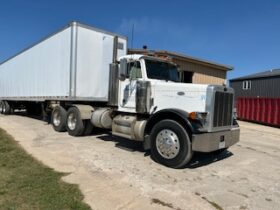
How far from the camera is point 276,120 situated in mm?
19625

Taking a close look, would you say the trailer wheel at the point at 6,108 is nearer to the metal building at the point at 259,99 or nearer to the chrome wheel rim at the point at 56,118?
the chrome wheel rim at the point at 56,118

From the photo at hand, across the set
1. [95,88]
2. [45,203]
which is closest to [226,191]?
[45,203]

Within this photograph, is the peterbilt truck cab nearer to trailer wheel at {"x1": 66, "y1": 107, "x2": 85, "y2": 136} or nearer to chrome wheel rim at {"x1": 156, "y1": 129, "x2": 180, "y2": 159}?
chrome wheel rim at {"x1": 156, "y1": 129, "x2": 180, "y2": 159}

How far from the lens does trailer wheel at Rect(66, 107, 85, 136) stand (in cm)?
1070

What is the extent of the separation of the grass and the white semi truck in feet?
8.41

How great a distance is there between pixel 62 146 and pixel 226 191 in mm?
5132

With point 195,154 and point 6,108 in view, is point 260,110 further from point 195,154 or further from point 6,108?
point 6,108

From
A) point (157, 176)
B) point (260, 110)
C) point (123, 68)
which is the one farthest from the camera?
point (260, 110)

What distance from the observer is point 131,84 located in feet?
28.5

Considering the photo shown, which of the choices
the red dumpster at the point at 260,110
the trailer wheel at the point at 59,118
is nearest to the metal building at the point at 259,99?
the red dumpster at the point at 260,110

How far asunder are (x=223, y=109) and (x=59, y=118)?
678 centimetres

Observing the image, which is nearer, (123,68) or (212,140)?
(212,140)

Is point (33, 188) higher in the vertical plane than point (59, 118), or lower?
lower

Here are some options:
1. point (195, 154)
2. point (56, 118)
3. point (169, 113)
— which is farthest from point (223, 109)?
point (56, 118)
